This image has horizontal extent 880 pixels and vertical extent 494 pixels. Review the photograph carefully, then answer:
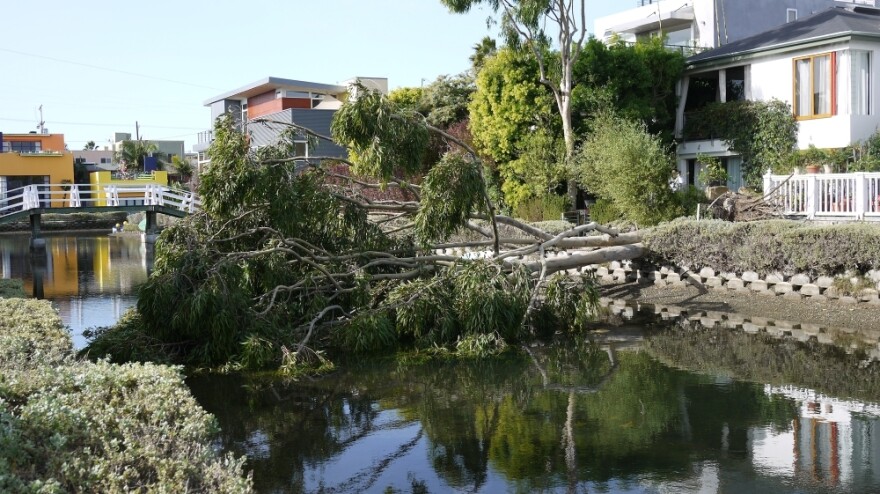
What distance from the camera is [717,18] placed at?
38.9 metres

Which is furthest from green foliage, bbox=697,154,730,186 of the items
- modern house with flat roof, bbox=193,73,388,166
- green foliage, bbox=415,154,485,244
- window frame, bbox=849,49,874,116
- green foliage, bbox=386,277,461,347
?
modern house with flat roof, bbox=193,73,388,166

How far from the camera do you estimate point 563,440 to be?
9.19 metres

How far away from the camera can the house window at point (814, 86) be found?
25.5 meters

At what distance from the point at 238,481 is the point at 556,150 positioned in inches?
994

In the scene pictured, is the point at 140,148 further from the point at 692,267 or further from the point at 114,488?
the point at 114,488

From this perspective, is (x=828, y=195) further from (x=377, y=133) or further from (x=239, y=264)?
(x=239, y=264)

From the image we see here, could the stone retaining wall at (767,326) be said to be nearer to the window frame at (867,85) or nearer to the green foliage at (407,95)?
the window frame at (867,85)

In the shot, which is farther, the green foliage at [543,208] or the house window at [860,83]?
the green foliage at [543,208]

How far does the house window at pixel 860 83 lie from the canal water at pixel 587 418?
40.1 ft

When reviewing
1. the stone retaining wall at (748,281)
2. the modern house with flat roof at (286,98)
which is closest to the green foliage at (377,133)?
the stone retaining wall at (748,281)

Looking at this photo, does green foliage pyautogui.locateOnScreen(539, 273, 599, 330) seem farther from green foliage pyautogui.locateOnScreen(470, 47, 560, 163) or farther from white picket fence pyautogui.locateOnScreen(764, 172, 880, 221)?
green foliage pyautogui.locateOnScreen(470, 47, 560, 163)

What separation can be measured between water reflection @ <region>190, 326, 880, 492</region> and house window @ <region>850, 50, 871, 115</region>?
14292mm

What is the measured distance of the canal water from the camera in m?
8.13

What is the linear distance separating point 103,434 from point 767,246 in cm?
1430
